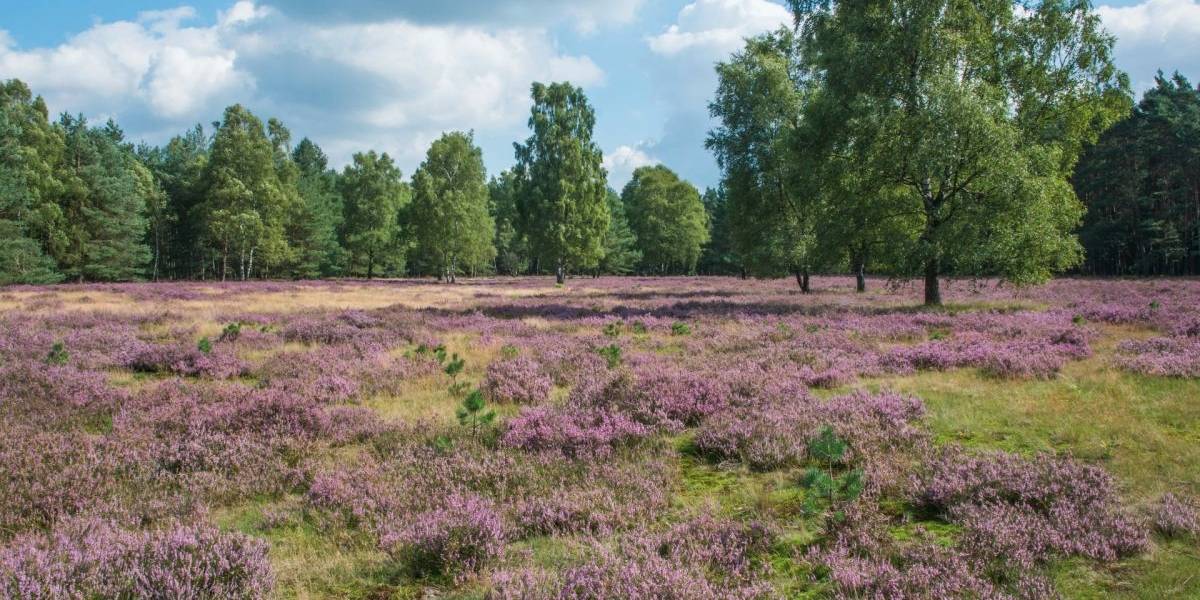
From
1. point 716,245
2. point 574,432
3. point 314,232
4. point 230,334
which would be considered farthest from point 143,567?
point 716,245

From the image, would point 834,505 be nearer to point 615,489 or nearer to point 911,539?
point 911,539

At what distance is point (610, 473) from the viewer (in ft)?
19.9

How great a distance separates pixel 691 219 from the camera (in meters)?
86.7

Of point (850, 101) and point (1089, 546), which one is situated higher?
point (850, 101)

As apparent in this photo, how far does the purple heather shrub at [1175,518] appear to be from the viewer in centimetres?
454

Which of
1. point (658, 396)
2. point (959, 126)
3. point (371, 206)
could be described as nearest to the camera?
point (658, 396)

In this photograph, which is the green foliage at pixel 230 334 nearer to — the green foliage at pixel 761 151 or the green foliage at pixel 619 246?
the green foliage at pixel 761 151

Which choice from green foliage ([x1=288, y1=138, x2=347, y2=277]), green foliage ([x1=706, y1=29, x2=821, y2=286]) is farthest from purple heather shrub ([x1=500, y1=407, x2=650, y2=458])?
green foliage ([x1=288, y1=138, x2=347, y2=277])

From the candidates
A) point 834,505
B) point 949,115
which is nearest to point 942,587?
point 834,505

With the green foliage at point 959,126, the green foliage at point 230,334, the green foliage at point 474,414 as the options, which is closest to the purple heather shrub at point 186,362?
the green foliage at point 230,334

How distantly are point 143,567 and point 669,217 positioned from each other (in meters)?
86.1

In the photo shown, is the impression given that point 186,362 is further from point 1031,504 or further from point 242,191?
point 242,191

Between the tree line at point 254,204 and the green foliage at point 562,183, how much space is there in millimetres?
121

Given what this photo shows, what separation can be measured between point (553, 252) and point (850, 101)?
109 feet
